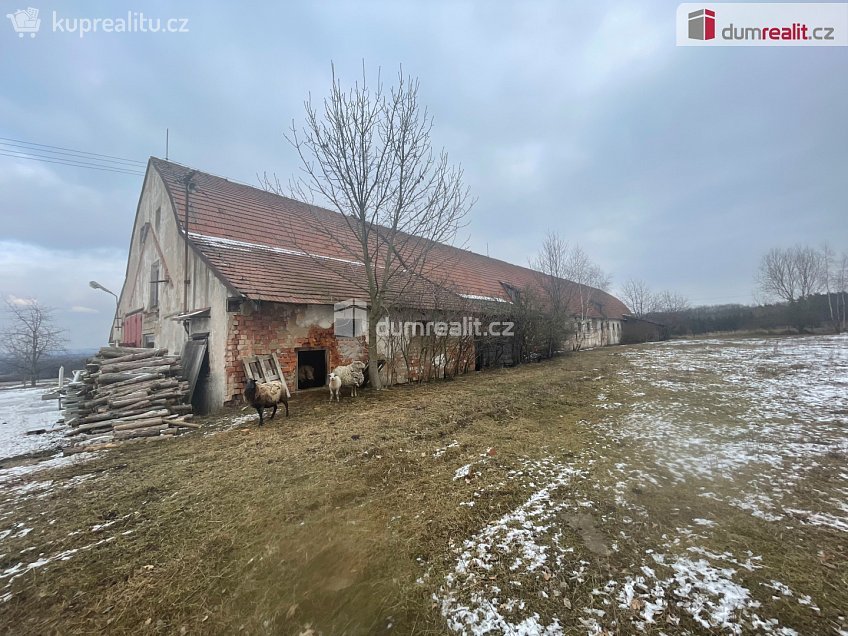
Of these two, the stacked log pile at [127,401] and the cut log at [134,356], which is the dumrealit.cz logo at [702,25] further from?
the cut log at [134,356]

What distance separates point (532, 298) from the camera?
16.4 meters

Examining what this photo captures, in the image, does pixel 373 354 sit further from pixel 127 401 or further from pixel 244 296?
pixel 127 401

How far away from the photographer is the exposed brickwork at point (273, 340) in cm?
818

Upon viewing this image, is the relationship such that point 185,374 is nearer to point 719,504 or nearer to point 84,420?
point 84,420

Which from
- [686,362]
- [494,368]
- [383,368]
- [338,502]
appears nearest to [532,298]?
[494,368]

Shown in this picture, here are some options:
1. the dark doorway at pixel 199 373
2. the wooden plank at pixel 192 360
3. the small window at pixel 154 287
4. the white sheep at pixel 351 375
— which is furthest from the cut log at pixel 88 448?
the small window at pixel 154 287

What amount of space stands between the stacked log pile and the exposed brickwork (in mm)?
1182

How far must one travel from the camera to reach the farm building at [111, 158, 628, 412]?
8500 mm

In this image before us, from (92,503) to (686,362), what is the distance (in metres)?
18.1

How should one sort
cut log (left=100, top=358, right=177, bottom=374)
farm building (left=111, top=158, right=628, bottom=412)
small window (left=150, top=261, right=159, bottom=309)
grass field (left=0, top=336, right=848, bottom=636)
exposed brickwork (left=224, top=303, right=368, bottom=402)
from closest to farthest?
grass field (left=0, top=336, right=848, bottom=636), cut log (left=100, top=358, right=177, bottom=374), exposed brickwork (left=224, top=303, right=368, bottom=402), farm building (left=111, top=158, right=628, bottom=412), small window (left=150, top=261, right=159, bottom=309)

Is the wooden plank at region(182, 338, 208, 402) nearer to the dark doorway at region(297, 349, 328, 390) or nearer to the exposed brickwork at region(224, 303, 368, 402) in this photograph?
the exposed brickwork at region(224, 303, 368, 402)

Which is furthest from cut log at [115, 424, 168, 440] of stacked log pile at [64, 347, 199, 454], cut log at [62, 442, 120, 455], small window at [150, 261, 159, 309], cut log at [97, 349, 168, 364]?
small window at [150, 261, 159, 309]

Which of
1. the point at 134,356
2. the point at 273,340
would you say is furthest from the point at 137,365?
the point at 273,340

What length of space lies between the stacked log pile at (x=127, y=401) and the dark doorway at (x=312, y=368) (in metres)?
3.06
